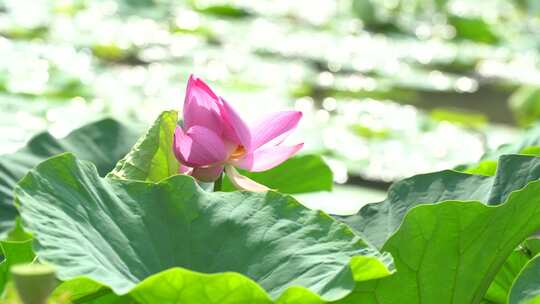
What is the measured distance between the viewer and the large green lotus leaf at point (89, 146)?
1417mm

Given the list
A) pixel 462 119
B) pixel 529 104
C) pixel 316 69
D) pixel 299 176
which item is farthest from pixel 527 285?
pixel 316 69

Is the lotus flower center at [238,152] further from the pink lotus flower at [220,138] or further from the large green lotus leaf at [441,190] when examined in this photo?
Result: the large green lotus leaf at [441,190]

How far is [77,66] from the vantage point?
4.05 metres

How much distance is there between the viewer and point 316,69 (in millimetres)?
4785

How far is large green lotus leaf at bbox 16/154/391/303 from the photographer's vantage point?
88cm

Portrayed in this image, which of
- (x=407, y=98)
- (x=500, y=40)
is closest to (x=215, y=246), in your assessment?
(x=407, y=98)

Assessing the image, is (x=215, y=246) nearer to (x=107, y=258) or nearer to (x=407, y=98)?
(x=107, y=258)

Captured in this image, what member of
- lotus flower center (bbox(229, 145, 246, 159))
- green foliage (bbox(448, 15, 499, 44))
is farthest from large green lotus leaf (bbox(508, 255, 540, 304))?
green foliage (bbox(448, 15, 499, 44))

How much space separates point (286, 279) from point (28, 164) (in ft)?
1.95

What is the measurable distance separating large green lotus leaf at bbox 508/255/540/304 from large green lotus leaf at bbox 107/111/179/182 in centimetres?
35

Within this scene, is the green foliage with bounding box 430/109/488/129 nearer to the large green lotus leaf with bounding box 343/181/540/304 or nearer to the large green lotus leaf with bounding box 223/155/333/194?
the large green lotus leaf with bounding box 223/155/333/194

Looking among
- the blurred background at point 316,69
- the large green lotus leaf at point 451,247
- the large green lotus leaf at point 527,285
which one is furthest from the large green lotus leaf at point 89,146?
the blurred background at point 316,69

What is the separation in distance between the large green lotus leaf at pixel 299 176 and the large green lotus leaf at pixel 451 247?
1.66 ft

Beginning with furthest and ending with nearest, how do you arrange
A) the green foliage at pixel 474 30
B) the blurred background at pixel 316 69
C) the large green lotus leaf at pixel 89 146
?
the green foliage at pixel 474 30
the blurred background at pixel 316 69
the large green lotus leaf at pixel 89 146
